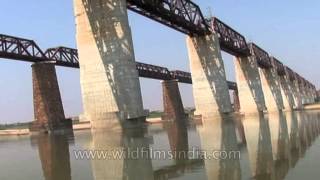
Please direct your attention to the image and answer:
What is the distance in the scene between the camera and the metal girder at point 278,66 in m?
94.4

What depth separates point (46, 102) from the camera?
5662 cm

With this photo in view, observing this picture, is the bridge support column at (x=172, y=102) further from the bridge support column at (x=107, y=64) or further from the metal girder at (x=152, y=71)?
the bridge support column at (x=107, y=64)

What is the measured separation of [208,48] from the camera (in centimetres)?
5553

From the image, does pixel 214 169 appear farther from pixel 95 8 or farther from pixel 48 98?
pixel 48 98

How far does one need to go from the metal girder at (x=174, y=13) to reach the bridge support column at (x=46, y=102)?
18.2 m

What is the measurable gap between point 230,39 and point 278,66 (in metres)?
38.2

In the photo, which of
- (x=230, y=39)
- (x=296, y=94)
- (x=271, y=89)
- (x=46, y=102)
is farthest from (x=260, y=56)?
(x=296, y=94)

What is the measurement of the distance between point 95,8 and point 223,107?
80.1 ft

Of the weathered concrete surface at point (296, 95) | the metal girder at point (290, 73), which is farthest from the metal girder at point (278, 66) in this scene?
the weathered concrete surface at point (296, 95)

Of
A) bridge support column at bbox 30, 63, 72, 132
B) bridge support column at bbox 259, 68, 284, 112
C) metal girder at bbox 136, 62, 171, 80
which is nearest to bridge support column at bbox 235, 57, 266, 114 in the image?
bridge support column at bbox 259, 68, 284, 112

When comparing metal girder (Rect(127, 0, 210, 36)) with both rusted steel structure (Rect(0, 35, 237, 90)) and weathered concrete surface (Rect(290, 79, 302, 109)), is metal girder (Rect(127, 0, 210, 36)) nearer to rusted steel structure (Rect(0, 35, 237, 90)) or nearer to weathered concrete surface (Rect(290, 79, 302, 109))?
rusted steel structure (Rect(0, 35, 237, 90))

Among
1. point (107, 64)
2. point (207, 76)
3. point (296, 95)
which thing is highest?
point (207, 76)

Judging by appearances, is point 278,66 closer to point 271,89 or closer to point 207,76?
point 271,89

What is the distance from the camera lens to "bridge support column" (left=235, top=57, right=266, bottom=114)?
232ft
